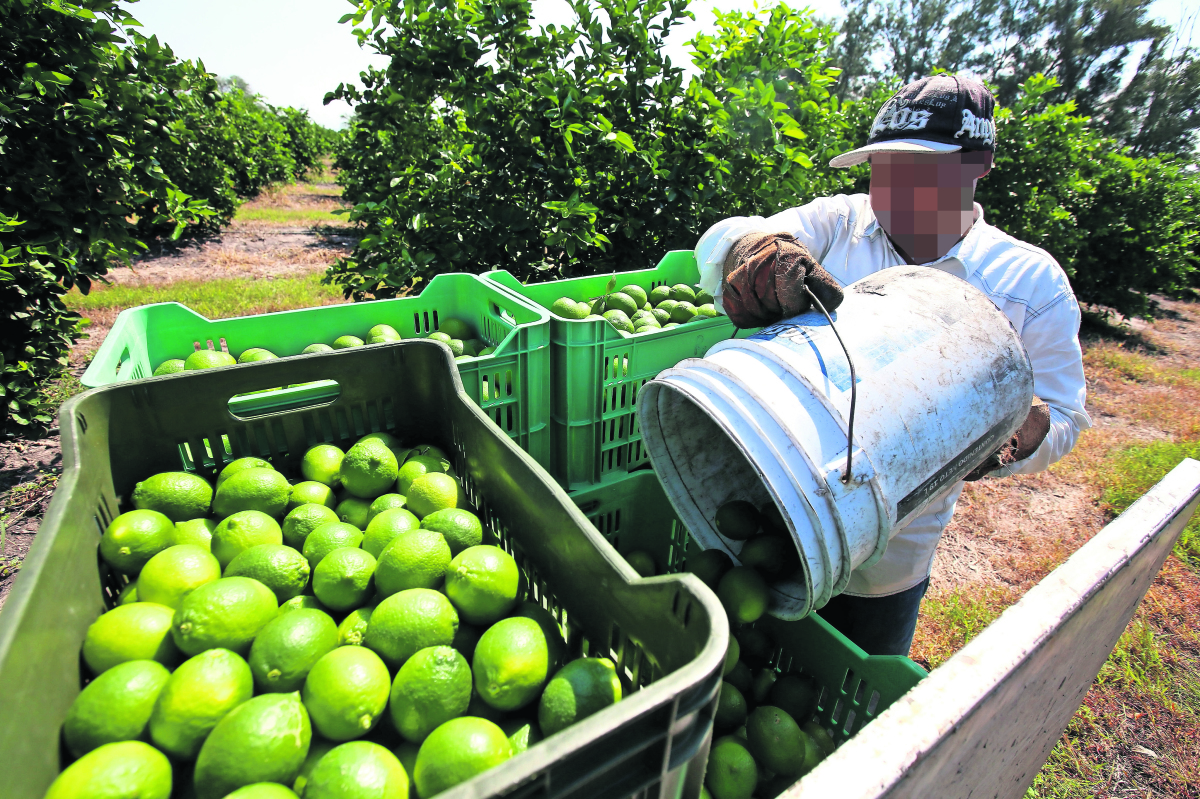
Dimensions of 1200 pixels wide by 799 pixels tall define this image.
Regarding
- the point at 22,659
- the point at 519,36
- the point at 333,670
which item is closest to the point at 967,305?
the point at 333,670

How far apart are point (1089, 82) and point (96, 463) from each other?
143 feet

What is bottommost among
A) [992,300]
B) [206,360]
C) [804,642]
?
[804,642]

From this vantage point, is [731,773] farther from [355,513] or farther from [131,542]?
[131,542]

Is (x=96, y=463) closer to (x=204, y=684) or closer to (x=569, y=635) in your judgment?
(x=204, y=684)

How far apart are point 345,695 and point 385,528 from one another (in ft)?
1.66

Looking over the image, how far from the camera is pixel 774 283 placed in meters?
1.67

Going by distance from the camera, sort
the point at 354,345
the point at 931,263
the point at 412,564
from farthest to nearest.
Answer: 1. the point at 354,345
2. the point at 931,263
3. the point at 412,564

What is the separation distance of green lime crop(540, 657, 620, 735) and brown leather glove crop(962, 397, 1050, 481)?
139 centimetres

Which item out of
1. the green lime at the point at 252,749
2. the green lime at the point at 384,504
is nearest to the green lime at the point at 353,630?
the green lime at the point at 252,749

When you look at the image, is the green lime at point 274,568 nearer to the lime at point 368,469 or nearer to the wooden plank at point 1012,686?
the lime at point 368,469

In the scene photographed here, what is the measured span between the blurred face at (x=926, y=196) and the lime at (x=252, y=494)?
2.24 meters

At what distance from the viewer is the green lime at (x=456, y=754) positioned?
1.03 meters

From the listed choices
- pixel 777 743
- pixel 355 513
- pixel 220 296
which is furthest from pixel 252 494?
pixel 220 296

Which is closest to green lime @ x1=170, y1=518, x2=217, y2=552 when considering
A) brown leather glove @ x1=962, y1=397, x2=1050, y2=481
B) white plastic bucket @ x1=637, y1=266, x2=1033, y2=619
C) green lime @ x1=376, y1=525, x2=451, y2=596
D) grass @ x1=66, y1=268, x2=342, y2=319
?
green lime @ x1=376, y1=525, x2=451, y2=596
